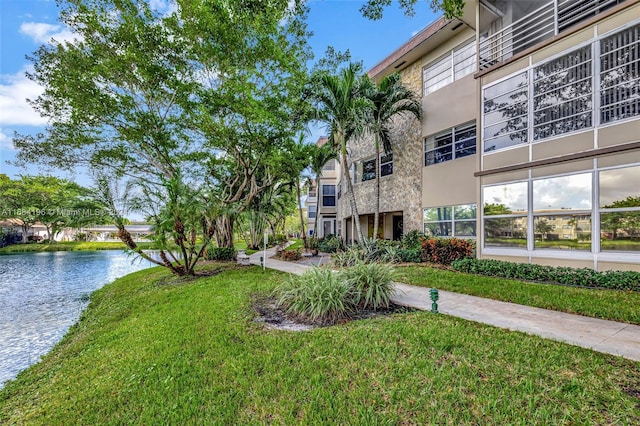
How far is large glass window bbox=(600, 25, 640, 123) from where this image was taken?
700 cm

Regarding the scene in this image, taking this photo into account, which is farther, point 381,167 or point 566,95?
point 381,167

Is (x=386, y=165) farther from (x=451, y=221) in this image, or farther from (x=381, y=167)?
(x=451, y=221)

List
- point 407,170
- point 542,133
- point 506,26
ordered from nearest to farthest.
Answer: point 542,133
point 506,26
point 407,170

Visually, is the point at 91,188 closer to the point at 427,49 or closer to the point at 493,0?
the point at 427,49

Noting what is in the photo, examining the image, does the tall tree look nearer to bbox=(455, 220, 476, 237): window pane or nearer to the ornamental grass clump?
the ornamental grass clump

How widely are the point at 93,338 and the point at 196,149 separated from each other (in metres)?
10.3

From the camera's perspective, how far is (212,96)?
11469 millimetres

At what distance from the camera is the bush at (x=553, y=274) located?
660 centimetres

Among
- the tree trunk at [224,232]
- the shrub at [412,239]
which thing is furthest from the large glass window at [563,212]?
the tree trunk at [224,232]

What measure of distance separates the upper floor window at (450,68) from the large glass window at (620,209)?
6754 millimetres

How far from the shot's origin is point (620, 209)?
7.12 m

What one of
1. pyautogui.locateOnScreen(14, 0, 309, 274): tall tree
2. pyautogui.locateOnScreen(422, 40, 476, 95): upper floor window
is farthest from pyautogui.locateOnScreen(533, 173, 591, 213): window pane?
pyautogui.locateOnScreen(14, 0, 309, 274): tall tree

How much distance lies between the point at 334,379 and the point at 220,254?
14.1 m

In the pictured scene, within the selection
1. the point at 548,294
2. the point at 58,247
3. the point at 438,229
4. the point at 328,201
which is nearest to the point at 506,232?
the point at 548,294
